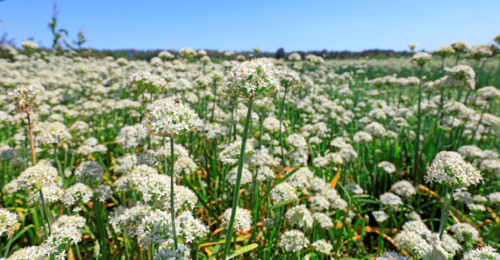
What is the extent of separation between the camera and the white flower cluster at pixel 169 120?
1704 mm

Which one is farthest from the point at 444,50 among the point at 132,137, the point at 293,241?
the point at 132,137

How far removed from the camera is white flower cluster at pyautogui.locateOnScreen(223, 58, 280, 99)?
161 cm

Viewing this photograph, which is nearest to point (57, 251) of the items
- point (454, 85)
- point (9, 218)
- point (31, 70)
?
point (9, 218)

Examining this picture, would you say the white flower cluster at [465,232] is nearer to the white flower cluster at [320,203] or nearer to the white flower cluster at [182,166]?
the white flower cluster at [320,203]

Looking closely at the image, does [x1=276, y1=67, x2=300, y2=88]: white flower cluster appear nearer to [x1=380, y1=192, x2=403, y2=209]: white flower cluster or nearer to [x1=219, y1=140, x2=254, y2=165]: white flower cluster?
[x1=219, y1=140, x2=254, y2=165]: white flower cluster

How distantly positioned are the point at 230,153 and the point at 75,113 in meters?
Answer: 4.78

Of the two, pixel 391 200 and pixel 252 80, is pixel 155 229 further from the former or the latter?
pixel 391 200

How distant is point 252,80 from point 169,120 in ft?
2.05

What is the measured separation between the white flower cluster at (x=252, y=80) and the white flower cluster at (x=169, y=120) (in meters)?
0.37

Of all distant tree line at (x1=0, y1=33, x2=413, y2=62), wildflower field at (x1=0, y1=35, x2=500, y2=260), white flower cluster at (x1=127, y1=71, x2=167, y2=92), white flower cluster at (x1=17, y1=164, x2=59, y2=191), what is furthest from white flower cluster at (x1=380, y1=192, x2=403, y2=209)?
distant tree line at (x1=0, y1=33, x2=413, y2=62)

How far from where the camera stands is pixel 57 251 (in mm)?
1977

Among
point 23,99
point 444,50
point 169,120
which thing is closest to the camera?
point 169,120

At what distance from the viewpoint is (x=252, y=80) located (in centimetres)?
162

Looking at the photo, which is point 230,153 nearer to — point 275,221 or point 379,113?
point 275,221
